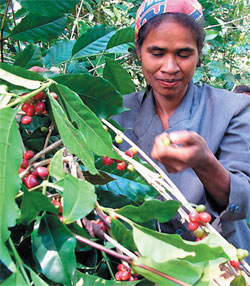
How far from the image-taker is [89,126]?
0.45 m

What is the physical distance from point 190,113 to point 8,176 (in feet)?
2.68

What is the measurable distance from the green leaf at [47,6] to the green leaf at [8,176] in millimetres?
181

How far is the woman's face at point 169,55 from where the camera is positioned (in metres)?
0.91

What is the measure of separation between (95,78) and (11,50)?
111 centimetres

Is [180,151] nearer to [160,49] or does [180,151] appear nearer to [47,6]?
[47,6]

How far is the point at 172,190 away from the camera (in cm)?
49

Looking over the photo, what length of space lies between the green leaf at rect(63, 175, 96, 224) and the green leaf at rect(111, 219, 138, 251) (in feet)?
0.14

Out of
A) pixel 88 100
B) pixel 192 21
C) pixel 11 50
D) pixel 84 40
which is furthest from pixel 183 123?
pixel 11 50

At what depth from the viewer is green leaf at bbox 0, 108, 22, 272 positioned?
32cm

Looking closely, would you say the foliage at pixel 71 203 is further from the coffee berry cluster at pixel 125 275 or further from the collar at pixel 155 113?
the collar at pixel 155 113

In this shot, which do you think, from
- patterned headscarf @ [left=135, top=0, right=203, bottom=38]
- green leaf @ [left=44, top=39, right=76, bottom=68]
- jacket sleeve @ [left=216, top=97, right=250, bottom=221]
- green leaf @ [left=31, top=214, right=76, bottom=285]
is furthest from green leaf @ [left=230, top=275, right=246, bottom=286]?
patterned headscarf @ [left=135, top=0, right=203, bottom=38]

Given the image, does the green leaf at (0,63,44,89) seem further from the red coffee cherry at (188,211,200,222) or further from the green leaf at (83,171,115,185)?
the red coffee cherry at (188,211,200,222)

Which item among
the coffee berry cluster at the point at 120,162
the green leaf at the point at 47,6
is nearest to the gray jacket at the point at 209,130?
the coffee berry cluster at the point at 120,162

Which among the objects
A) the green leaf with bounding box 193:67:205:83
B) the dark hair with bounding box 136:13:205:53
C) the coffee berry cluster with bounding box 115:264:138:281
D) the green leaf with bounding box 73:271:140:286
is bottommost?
the green leaf with bounding box 73:271:140:286
